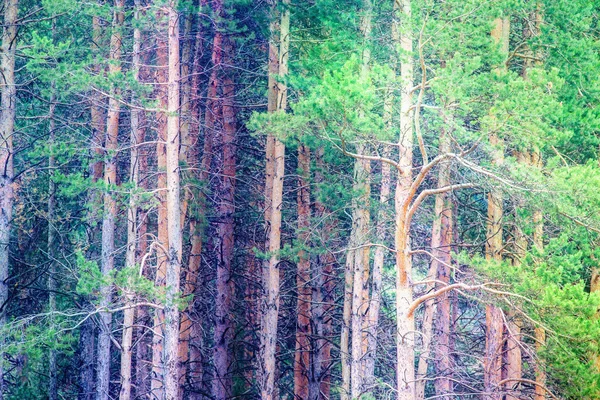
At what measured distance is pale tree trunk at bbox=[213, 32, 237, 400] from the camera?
18.0 meters

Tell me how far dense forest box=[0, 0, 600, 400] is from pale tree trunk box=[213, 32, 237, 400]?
0.05m

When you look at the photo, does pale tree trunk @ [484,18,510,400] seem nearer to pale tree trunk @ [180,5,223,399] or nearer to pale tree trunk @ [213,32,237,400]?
pale tree trunk @ [213,32,237,400]

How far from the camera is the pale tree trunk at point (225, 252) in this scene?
18.0 metres

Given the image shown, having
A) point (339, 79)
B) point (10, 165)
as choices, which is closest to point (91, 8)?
point (10, 165)

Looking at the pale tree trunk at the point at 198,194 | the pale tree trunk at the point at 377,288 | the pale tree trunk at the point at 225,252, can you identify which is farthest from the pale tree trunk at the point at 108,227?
the pale tree trunk at the point at 377,288

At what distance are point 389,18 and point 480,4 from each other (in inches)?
158

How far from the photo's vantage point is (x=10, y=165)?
46.7 feet

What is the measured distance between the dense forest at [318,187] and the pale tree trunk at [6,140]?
0.04 metres

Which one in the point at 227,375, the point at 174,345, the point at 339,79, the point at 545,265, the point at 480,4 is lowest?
the point at 227,375

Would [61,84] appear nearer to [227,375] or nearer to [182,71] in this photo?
[182,71]

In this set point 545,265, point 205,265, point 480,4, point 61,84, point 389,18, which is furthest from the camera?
point 205,265

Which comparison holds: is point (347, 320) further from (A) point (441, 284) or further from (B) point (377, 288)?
(A) point (441, 284)

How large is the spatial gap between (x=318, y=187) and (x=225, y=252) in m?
3.12

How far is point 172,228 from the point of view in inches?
571
